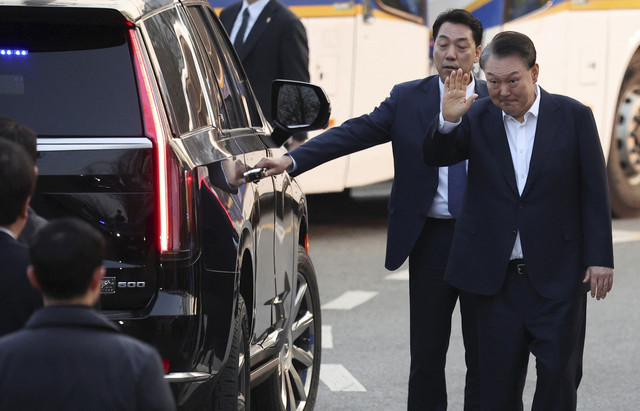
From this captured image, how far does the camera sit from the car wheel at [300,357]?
6254 mm

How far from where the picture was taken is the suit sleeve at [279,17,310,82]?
10.4m

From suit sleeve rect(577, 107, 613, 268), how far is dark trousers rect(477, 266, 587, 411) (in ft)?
0.68

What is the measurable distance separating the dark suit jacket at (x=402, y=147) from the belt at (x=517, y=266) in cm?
58

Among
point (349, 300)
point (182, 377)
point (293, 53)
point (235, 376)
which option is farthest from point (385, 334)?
point (182, 377)

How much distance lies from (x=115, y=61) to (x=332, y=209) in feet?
36.7

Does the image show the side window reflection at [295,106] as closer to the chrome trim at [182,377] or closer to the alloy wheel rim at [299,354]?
the alloy wheel rim at [299,354]

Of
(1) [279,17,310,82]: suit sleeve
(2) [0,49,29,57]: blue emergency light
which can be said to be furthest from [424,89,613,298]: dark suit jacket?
(1) [279,17,310,82]: suit sleeve

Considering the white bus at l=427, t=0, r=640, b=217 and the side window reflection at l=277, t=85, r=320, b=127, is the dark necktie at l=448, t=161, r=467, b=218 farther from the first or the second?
the white bus at l=427, t=0, r=640, b=217

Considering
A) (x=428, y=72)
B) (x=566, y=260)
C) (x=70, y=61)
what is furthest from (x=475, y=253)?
(x=428, y=72)

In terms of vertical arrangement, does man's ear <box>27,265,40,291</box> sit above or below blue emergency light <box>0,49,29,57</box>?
below

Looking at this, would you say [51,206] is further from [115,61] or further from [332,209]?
[332,209]

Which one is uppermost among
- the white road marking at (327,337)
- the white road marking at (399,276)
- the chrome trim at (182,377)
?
the chrome trim at (182,377)

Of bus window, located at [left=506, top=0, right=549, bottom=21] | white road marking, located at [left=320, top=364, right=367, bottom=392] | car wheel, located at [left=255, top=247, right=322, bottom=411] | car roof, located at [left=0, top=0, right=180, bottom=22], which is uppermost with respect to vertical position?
car roof, located at [left=0, top=0, right=180, bottom=22]

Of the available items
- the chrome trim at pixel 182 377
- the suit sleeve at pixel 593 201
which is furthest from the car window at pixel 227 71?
the chrome trim at pixel 182 377
